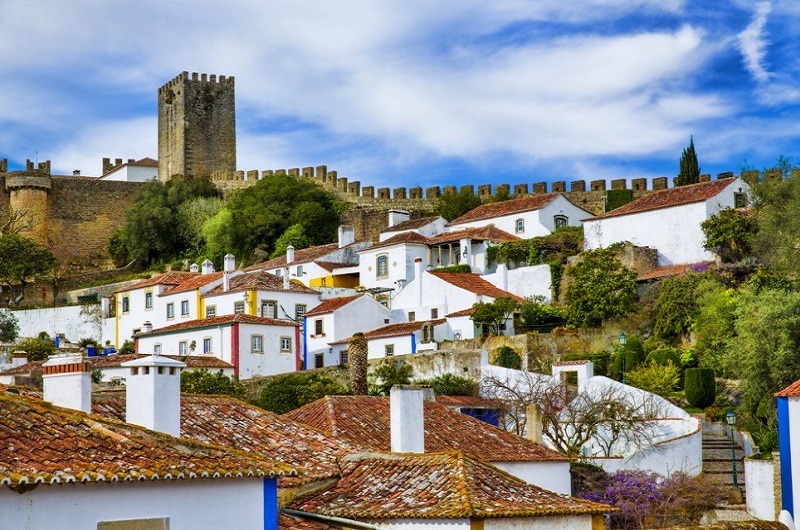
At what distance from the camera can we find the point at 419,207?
86688 millimetres

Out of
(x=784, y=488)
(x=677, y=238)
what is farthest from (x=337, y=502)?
(x=677, y=238)

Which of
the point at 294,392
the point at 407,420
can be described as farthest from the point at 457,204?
the point at 407,420

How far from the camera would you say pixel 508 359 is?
168 ft

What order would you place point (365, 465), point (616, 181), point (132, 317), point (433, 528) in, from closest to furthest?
point (433, 528)
point (365, 465)
point (132, 317)
point (616, 181)

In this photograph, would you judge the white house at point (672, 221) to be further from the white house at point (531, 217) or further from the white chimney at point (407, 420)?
the white chimney at point (407, 420)

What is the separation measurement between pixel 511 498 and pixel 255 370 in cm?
3929

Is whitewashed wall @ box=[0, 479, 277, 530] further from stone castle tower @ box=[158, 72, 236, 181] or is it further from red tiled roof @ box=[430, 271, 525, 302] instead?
stone castle tower @ box=[158, 72, 236, 181]

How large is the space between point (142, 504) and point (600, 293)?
138 ft

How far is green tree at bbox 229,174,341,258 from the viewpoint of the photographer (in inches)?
3177

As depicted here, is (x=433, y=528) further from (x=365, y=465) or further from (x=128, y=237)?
(x=128, y=237)

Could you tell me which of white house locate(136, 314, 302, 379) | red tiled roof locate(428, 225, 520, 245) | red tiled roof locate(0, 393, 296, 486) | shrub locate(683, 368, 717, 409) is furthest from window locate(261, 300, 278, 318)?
red tiled roof locate(0, 393, 296, 486)

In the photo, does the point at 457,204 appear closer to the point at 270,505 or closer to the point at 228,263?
the point at 228,263

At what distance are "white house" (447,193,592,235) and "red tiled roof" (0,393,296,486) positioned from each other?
52814 millimetres

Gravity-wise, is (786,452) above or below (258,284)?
below
